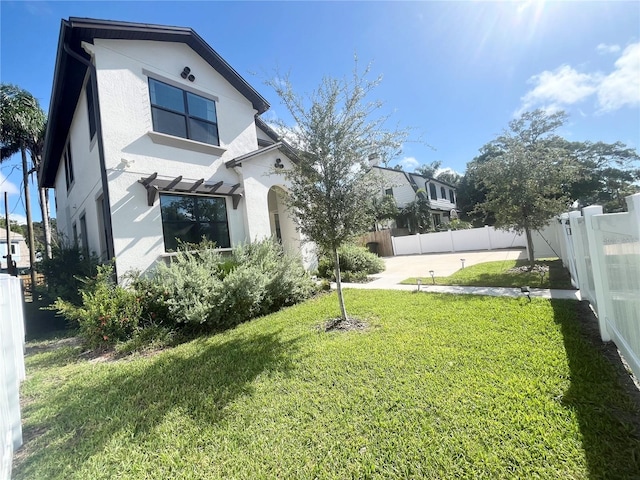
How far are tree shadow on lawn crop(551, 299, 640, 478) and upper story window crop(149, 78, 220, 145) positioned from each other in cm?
1053

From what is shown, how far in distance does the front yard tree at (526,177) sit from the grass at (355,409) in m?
4.82

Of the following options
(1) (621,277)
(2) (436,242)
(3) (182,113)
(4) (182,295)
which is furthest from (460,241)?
(4) (182,295)

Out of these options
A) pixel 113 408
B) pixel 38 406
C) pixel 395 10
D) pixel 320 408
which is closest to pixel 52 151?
pixel 38 406

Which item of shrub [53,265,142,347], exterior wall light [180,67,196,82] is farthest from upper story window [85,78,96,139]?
shrub [53,265,142,347]

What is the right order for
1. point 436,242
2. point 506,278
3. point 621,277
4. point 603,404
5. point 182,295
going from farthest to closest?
1. point 436,242
2. point 506,278
3. point 182,295
4. point 621,277
5. point 603,404

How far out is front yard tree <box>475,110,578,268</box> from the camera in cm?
866

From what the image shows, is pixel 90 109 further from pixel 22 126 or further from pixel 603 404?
pixel 603 404

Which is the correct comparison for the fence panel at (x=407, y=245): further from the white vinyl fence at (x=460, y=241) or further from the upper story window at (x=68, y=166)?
the upper story window at (x=68, y=166)

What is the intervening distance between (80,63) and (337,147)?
9247 mm

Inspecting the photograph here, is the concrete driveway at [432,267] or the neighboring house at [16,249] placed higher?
the neighboring house at [16,249]

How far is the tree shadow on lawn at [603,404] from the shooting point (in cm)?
203

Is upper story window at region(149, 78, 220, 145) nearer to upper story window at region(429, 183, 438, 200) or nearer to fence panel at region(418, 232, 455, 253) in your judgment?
fence panel at region(418, 232, 455, 253)

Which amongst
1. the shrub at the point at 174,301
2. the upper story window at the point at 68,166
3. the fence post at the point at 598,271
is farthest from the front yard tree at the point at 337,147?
the upper story window at the point at 68,166

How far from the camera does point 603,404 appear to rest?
2609mm
